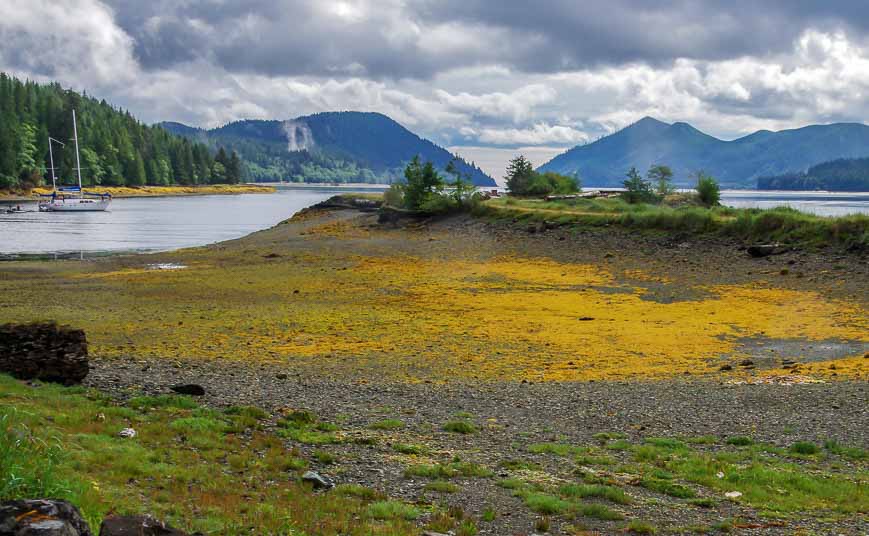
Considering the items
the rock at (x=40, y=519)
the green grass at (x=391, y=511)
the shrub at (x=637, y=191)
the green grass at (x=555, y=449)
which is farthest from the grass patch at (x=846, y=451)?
the shrub at (x=637, y=191)

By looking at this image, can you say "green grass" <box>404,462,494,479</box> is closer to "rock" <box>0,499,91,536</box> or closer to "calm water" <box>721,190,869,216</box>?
"rock" <box>0,499,91,536</box>

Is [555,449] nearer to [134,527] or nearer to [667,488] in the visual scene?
[667,488]

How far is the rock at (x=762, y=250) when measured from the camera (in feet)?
118

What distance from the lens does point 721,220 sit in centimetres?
4200

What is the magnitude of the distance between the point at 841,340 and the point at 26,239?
56.3 meters

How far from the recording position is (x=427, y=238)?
A: 54.1 metres

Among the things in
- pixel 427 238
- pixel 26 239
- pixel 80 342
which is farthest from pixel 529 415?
pixel 26 239

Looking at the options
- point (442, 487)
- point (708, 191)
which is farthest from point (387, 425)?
point (708, 191)

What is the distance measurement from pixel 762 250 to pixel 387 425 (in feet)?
94.2

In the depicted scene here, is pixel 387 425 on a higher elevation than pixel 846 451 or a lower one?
higher

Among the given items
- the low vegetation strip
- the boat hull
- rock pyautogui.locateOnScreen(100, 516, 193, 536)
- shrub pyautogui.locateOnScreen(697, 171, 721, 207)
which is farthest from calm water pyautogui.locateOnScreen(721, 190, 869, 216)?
the boat hull

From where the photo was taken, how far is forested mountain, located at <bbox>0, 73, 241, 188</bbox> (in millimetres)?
141500

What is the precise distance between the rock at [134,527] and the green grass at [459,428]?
25.1ft

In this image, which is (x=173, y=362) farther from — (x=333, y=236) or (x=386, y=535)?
(x=333, y=236)
